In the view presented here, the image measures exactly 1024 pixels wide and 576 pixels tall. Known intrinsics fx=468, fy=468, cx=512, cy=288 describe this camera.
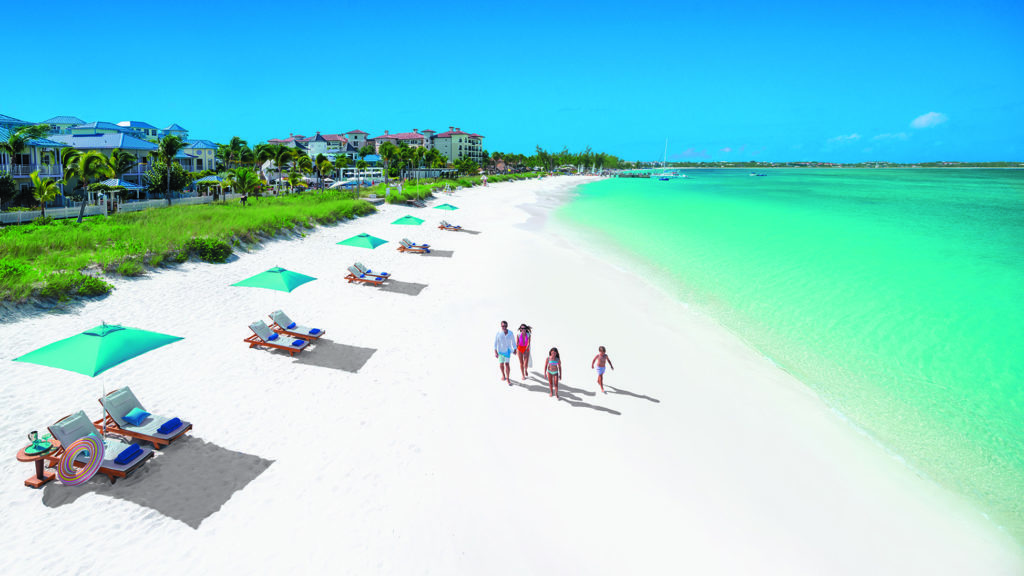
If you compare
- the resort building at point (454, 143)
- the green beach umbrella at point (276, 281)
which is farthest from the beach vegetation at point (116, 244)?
the resort building at point (454, 143)

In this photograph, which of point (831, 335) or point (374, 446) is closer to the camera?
point (374, 446)

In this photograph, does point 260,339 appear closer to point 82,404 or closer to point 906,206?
point 82,404

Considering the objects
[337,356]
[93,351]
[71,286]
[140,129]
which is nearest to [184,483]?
[93,351]

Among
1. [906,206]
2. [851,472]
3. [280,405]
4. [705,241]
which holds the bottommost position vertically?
[851,472]

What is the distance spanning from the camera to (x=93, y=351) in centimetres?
694

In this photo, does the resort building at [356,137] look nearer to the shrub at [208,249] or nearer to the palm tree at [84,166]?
the palm tree at [84,166]

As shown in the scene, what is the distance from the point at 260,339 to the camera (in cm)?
1080

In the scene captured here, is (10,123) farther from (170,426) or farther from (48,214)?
(170,426)

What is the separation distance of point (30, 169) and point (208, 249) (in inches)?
1033

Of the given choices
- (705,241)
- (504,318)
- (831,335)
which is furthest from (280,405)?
(705,241)

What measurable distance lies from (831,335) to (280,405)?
1578 centimetres

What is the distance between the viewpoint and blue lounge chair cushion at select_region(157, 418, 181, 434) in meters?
7.16

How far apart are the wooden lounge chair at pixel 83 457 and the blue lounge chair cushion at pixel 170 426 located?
17.2 inches

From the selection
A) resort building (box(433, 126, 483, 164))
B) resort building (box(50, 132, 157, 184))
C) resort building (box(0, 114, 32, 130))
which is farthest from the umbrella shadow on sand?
resort building (box(433, 126, 483, 164))
